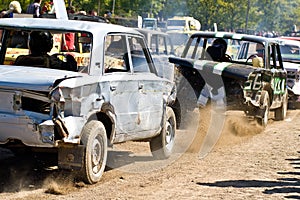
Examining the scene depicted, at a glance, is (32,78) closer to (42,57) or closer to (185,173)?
(42,57)

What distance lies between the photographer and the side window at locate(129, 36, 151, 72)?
9070mm

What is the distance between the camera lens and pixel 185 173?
8.75 metres

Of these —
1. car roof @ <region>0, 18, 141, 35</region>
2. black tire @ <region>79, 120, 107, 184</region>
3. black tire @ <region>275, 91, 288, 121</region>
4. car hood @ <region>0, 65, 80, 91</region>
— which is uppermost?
car roof @ <region>0, 18, 141, 35</region>

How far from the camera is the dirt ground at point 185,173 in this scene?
750 centimetres

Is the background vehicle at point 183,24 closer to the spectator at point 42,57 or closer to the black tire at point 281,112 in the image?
the black tire at point 281,112

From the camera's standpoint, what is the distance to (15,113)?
7199mm

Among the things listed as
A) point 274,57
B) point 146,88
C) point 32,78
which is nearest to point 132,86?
point 146,88

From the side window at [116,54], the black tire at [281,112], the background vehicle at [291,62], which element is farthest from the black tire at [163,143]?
the black tire at [281,112]

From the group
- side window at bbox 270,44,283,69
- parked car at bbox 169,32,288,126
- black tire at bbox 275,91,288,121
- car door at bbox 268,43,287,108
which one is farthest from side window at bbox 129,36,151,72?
black tire at bbox 275,91,288,121

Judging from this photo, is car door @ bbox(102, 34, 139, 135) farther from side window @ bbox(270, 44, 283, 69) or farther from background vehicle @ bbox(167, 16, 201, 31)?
background vehicle @ bbox(167, 16, 201, 31)

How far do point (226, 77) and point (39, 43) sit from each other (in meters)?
4.59

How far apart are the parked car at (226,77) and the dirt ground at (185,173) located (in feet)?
2.29

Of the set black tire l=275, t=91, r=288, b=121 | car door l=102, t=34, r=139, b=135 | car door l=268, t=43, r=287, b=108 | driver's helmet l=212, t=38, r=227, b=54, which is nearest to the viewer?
car door l=102, t=34, r=139, b=135

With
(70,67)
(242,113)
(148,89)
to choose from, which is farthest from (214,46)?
(70,67)
